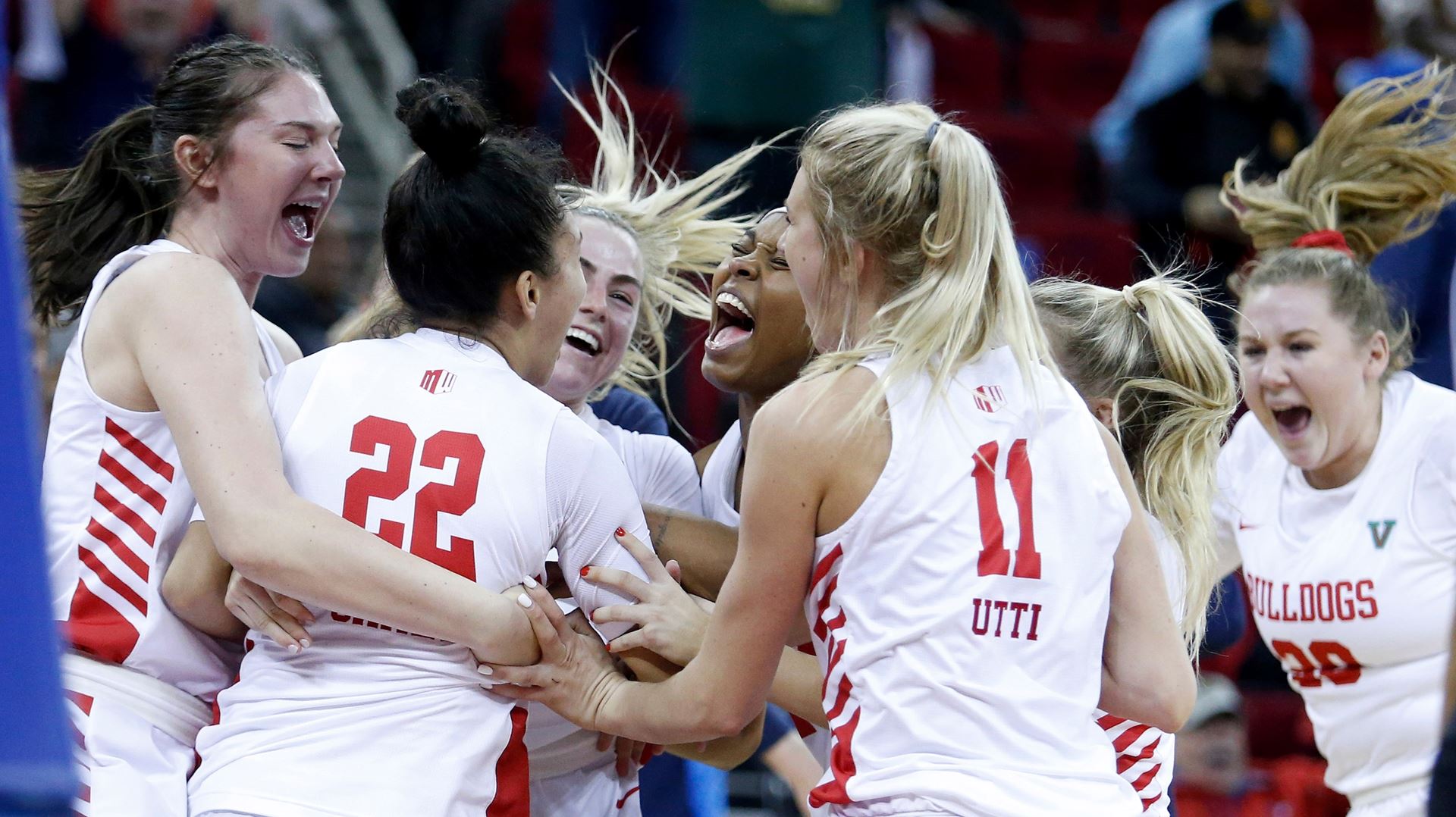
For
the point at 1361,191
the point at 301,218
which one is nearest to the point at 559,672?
the point at 301,218

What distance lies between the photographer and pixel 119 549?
2.66 meters

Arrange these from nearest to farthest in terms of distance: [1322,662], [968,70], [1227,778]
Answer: [1322,662]
[1227,778]
[968,70]

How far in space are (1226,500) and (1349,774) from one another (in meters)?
0.76

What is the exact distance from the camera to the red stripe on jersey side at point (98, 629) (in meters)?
2.64

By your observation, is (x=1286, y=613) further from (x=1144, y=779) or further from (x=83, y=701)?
(x=83, y=701)

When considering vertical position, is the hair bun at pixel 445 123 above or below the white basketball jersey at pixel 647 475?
above

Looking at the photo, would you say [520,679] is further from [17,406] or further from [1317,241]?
[1317,241]

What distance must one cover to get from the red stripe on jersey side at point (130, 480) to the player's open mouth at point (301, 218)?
0.55 metres

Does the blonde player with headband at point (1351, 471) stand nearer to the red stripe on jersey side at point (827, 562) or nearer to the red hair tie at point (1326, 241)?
the red hair tie at point (1326, 241)

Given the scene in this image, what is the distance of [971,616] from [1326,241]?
2.52 metres

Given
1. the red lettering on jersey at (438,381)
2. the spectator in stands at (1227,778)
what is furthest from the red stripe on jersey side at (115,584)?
the spectator in stands at (1227,778)

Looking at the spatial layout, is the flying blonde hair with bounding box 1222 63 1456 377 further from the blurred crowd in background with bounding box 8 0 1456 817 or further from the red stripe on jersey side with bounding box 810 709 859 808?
the red stripe on jersey side with bounding box 810 709 859 808

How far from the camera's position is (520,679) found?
8.47 feet

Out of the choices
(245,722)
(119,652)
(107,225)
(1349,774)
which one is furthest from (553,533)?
(1349,774)
